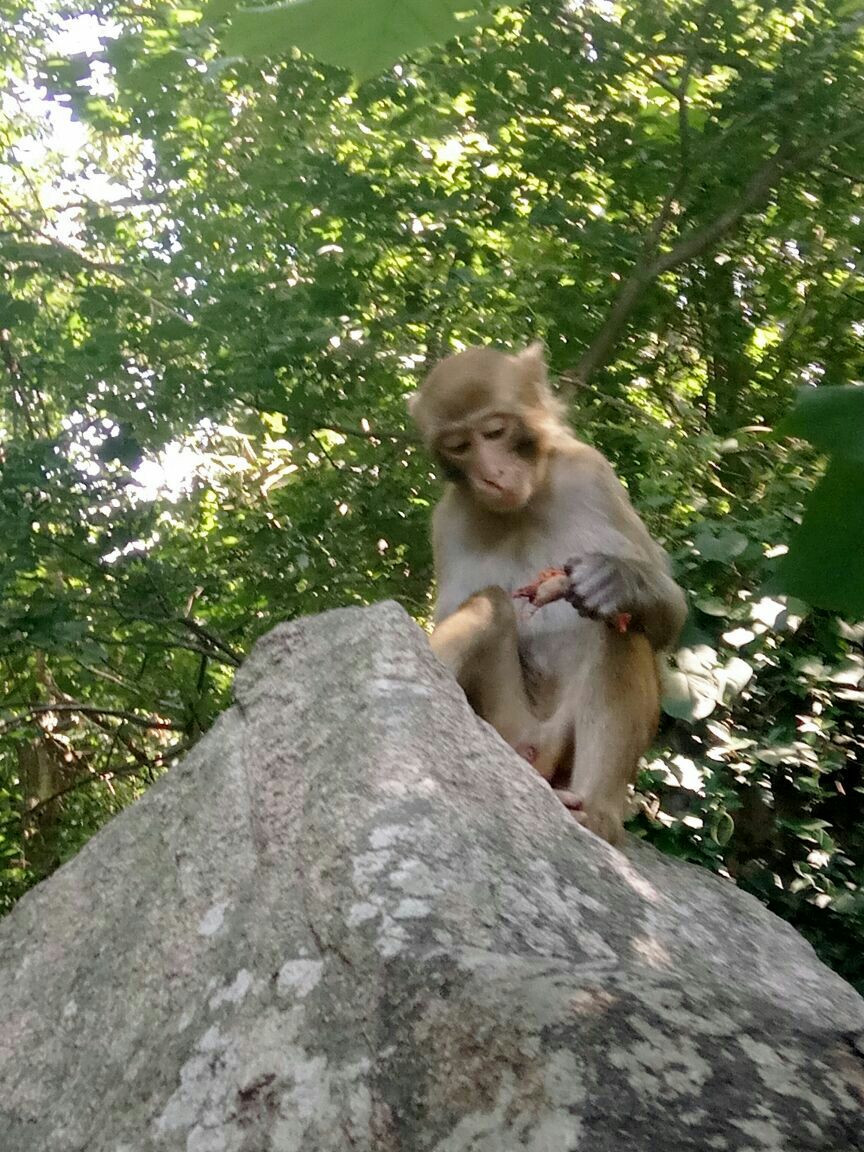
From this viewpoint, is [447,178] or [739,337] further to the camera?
[739,337]

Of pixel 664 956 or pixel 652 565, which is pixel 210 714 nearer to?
→ pixel 652 565

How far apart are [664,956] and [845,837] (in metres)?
3.41

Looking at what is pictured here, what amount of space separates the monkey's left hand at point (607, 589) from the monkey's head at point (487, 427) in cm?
53

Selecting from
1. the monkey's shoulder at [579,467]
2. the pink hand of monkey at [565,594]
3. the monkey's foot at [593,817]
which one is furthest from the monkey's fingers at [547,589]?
the monkey's foot at [593,817]

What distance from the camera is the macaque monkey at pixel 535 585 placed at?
320 cm

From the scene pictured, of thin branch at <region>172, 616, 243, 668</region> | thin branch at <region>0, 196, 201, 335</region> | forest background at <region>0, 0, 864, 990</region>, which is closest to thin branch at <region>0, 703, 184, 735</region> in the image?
forest background at <region>0, 0, 864, 990</region>

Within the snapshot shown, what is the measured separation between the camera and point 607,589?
126 inches

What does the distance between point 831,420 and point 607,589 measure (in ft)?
8.67

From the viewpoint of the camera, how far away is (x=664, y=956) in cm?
188

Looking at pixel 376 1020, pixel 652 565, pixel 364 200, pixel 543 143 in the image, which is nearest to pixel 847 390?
pixel 376 1020

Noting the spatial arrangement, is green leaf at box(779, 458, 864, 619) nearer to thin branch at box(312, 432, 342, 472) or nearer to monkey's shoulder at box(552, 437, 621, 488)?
monkey's shoulder at box(552, 437, 621, 488)

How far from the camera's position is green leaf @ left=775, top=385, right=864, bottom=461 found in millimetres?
578

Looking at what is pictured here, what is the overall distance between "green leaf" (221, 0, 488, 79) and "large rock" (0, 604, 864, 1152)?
94 centimetres

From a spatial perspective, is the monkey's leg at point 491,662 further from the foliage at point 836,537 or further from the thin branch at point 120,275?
the foliage at point 836,537
